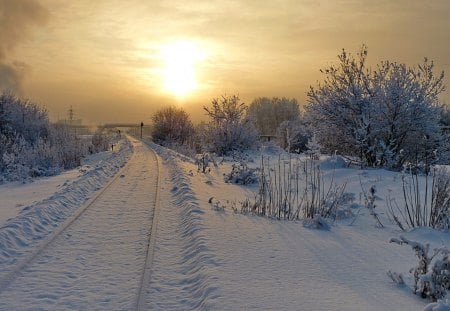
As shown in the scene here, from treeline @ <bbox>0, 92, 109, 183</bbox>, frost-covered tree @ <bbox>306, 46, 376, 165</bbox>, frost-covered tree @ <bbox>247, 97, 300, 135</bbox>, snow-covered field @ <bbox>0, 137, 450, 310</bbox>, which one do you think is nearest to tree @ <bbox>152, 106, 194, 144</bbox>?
treeline @ <bbox>0, 92, 109, 183</bbox>

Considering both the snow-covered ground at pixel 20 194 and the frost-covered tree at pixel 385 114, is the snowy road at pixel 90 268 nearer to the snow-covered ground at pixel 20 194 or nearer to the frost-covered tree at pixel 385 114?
the snow-covered ground at pixel 20 194

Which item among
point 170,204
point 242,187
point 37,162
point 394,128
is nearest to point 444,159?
point 394,128

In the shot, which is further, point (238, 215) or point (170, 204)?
point (170, 204)

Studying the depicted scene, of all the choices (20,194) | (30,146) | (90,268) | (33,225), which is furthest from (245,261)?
(30,146)

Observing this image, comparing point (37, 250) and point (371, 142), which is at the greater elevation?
point (371, 142)

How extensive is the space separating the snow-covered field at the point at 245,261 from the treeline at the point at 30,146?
33.2 feet

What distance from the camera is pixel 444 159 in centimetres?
1936

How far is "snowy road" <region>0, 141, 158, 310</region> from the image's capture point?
5.68 m

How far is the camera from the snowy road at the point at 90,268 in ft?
18.6

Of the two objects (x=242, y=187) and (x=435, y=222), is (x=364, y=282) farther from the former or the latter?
(x=242, y=187)

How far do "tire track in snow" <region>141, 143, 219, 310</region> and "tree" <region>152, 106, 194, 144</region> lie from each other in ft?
170

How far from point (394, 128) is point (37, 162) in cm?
1749

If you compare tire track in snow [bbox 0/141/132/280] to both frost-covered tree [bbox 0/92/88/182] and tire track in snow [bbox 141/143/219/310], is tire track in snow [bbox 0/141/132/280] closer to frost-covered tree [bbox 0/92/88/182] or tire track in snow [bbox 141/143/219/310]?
tire track in snow [bbox 141/143/219/310]

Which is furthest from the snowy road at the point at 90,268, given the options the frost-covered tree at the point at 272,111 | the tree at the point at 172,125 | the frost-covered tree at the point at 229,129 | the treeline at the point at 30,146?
the frost-covered tree at the point at 272,111
